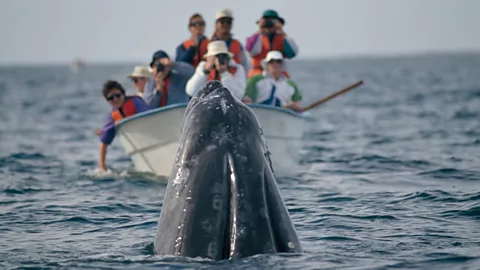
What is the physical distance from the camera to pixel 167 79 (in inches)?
586

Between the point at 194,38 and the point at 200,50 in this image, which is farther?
the point at 194,38

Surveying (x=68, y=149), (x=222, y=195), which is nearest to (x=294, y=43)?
(x=68, y=149)

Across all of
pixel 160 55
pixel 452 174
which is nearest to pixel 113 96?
pixel 160 55

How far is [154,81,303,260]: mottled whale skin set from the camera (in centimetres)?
663

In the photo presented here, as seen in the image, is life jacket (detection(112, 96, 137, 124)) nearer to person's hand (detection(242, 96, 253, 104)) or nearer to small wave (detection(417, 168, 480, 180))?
person's hand (detection(242, 96, 253, 104))

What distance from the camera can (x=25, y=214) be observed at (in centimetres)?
1142

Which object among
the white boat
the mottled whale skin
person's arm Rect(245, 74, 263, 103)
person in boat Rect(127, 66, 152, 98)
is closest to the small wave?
the white boat

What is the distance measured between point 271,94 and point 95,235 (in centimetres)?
634

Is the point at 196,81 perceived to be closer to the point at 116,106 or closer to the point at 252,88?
the point at 116,106

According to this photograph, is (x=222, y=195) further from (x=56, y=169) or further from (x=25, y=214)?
(x=56, y=169)

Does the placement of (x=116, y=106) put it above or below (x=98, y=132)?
above

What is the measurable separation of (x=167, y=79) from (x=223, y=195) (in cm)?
833

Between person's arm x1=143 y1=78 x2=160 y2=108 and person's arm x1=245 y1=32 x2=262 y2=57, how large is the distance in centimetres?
211

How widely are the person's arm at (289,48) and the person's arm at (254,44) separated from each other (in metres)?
0.45
